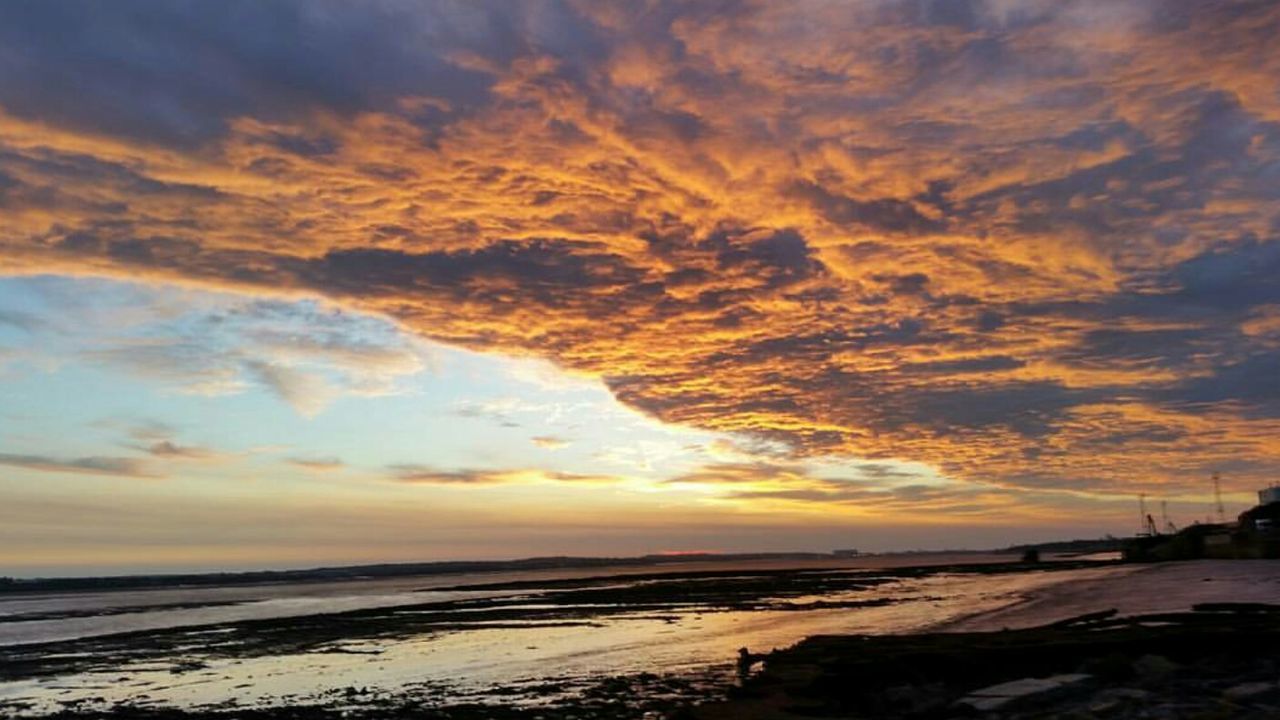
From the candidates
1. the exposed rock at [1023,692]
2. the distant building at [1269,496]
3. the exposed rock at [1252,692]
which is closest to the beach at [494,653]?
the exposed rock at [1023,692]

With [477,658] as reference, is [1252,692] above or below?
above

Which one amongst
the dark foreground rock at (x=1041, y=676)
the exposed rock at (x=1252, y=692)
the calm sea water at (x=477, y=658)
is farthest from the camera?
the calm sea water at (x=477, y=658)

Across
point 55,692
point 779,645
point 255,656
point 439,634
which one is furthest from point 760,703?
point 439,634

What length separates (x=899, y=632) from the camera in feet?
113

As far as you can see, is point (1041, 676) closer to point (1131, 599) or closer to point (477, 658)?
point (477, 658)

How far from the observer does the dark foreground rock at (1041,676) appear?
14711 millimetres

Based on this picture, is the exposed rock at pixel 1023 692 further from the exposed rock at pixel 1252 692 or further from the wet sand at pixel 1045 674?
the exposed rock at pixel 1252 692

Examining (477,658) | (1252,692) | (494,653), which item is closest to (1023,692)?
(1252,692)

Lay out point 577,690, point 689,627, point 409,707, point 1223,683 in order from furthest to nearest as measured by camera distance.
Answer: point 689,627 → point 577,690 → point 409,707 → point 1223,683

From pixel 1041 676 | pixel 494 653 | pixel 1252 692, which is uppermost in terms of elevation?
pixel 1252 692

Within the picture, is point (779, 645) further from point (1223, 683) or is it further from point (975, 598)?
point (975, 598)

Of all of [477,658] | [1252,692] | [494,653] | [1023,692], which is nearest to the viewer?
[1252,692]

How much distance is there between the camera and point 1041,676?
18.1 meters

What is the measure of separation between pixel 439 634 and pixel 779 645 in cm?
2011
